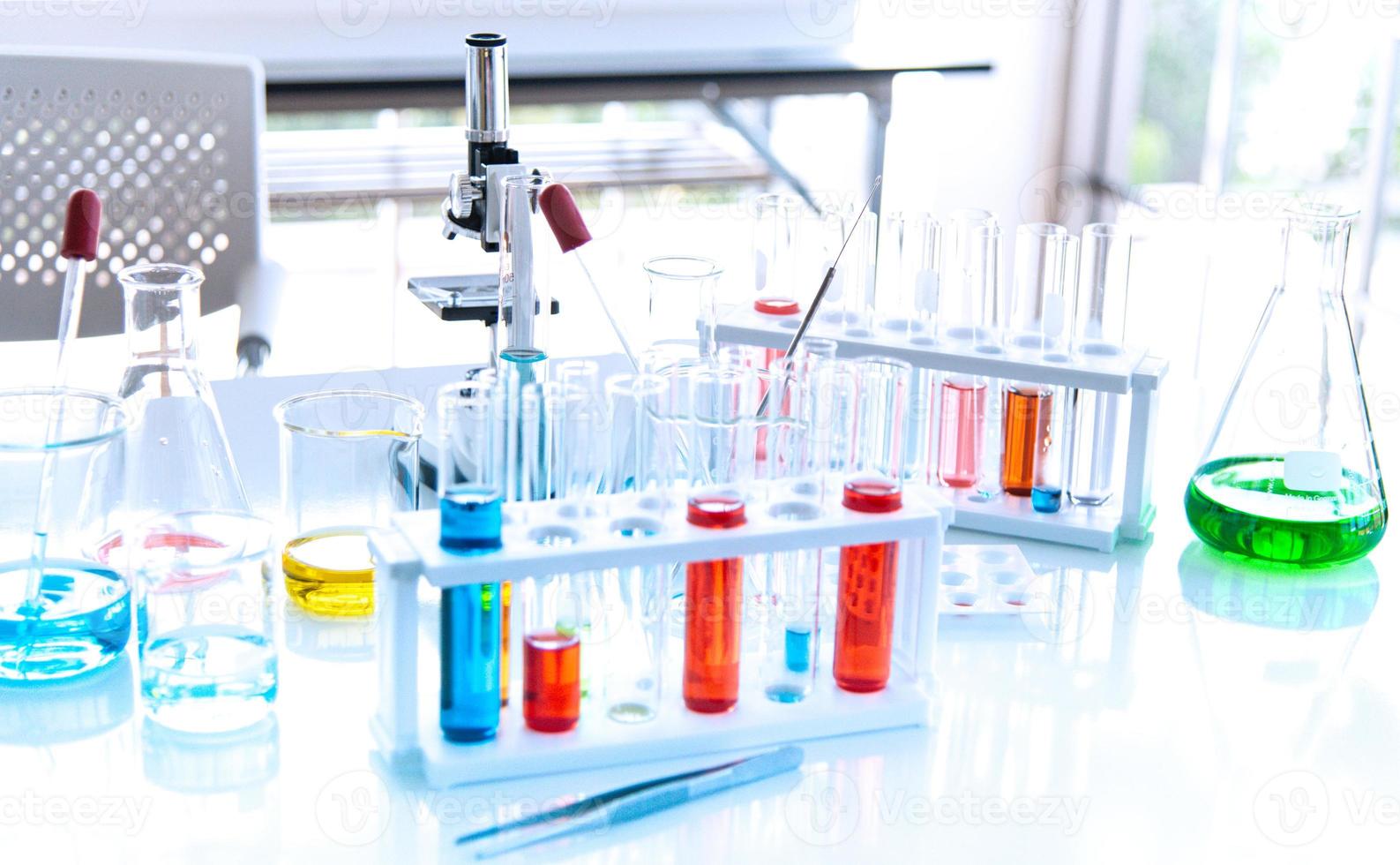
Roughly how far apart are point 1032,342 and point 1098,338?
2.1 inches

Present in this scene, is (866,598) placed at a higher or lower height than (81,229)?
lower

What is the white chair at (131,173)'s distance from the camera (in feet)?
6.80

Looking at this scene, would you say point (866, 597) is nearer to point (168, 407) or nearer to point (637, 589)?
point (637, 589)

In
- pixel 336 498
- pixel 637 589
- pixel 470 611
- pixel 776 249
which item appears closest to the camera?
pixel 470 611

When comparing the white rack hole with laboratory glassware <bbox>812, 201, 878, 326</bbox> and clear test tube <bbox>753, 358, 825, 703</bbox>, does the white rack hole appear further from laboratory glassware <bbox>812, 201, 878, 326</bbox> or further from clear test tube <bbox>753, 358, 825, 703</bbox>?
laboratory glassware <bbox>812, 201, 878, 326</bbox>

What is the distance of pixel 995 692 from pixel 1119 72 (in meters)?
3.02

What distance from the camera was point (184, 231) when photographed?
215 cm

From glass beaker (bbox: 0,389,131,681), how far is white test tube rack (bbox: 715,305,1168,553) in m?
0.50

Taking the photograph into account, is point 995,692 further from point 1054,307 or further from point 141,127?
point 141,127

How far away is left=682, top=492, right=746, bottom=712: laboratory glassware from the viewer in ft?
3.02

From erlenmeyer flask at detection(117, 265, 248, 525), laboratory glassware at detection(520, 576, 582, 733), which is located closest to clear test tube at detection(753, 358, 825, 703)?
laboratory glassware at detection(520, 576, 582, 733)

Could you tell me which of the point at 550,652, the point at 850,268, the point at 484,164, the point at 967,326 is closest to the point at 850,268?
the point at 850,268

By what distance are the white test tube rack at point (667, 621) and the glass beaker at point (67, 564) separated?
0.68 feet

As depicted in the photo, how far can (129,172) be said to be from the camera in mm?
2123
